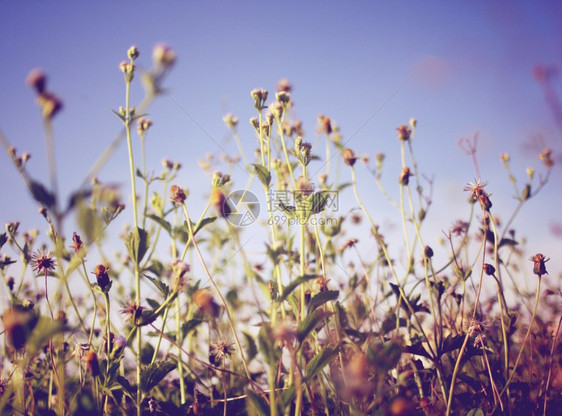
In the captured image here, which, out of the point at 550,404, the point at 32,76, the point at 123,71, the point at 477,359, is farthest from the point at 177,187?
the point at 477,359

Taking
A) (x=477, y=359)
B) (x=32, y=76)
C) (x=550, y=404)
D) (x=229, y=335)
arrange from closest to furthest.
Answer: (x=32, y=76) < (x=550, y=404) < (x=229, y=335) < (x=477, y=359)

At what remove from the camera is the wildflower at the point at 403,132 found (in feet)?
6.87

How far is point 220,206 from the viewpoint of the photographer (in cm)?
133

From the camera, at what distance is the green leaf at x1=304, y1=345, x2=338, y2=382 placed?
1133 mm

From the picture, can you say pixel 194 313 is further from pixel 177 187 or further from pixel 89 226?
pixel 89 226

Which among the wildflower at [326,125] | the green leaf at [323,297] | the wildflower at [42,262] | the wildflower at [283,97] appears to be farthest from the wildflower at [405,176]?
the wildflower at [42,262]

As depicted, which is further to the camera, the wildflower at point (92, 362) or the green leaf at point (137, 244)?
the green leaf at point (137, 244)

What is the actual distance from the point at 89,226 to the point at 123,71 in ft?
3.93

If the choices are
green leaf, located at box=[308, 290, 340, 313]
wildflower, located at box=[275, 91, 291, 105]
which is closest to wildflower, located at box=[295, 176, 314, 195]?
green leaf, located at box=[308, 290, 340, 313]

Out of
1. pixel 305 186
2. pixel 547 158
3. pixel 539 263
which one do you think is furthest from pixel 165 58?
pixel 547 158

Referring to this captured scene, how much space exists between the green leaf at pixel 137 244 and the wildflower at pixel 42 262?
0.45 m

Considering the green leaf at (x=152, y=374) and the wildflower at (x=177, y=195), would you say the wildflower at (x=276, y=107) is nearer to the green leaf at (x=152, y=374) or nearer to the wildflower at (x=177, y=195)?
the wildflower at (x=177, y=195)

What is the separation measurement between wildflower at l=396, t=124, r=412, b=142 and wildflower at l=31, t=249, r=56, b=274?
2008 mm

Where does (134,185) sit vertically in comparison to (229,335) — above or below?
above
